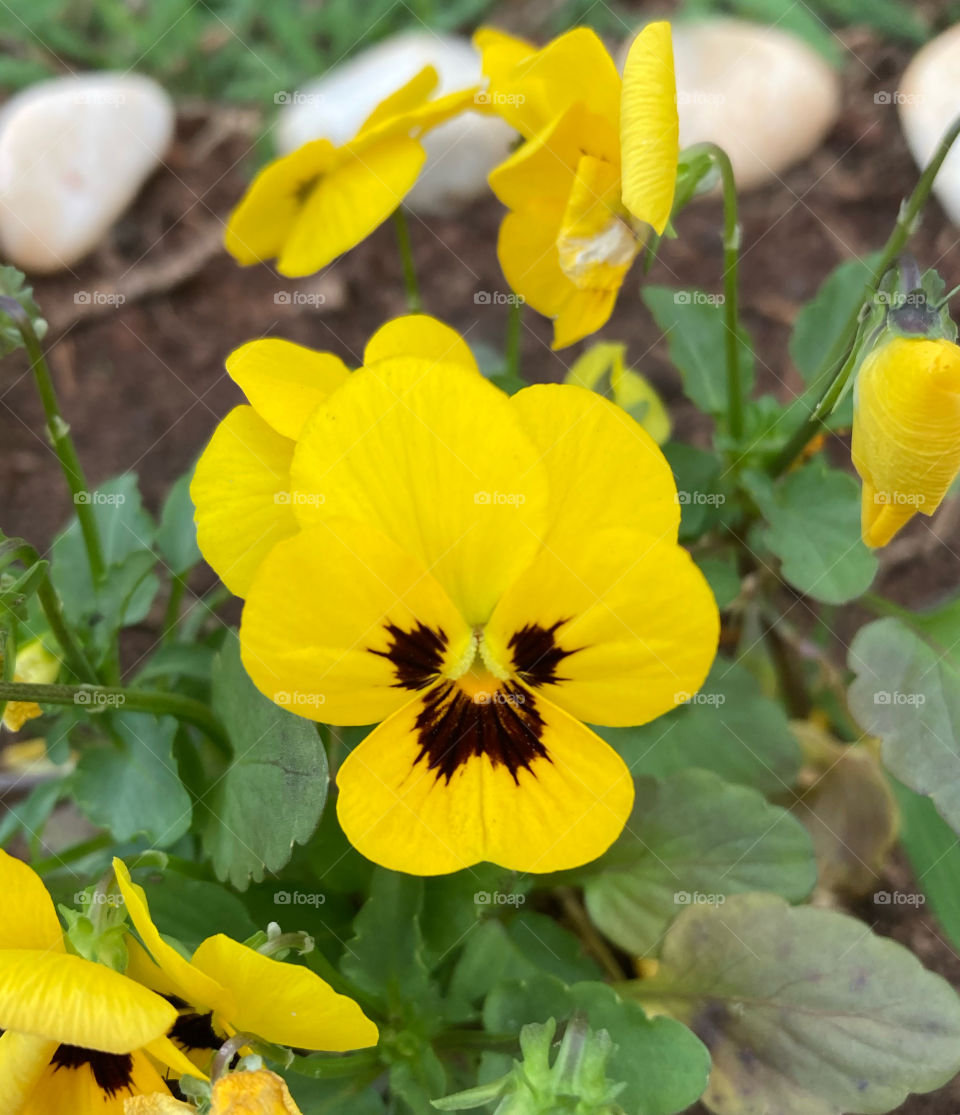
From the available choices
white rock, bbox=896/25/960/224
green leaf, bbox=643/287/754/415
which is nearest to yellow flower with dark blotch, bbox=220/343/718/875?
green leaf, bbox=643/287/754/415

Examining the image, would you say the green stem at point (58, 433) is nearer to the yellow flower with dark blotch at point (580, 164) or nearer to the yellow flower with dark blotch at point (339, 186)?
the yellow flower with dark blotch at point (339, 186)

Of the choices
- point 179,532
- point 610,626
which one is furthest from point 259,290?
point 610,626

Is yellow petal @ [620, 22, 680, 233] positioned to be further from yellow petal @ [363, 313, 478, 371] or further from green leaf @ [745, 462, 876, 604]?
green leaf @ [745, 462, 876, 604]

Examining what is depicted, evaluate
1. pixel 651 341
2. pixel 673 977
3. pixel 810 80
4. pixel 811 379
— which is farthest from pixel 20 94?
pixel 673 977

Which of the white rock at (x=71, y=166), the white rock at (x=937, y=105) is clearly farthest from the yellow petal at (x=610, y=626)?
the white rock at (x=71, y=166)

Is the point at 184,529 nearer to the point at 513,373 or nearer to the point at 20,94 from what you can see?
the point at 513,373

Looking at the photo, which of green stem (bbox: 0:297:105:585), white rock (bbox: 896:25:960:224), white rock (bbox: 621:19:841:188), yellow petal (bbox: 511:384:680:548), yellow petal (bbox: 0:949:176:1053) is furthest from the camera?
white rock (bbox: 621:19:841:188)

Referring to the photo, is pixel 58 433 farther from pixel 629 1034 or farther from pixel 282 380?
pixel 629 1034

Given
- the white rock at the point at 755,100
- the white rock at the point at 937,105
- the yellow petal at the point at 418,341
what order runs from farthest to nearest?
1. the white rock at the point at 755,100
2. the white rock at the point at 937,105
3. the yellow petal at the point at 418,341
